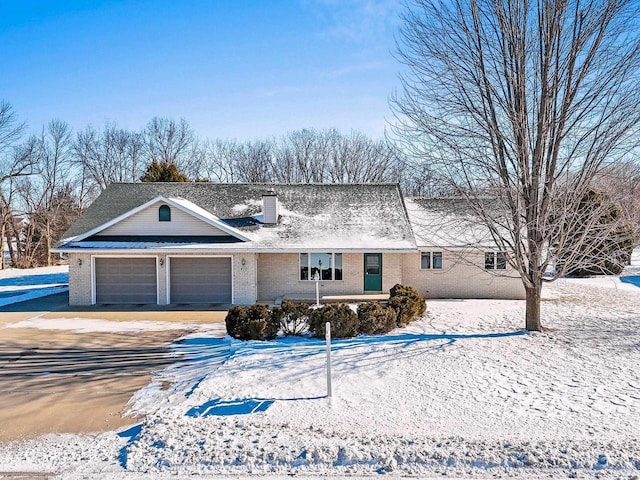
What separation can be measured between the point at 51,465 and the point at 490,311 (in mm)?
13216

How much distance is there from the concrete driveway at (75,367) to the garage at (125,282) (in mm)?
1716

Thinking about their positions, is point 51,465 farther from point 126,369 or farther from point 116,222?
point 116,222

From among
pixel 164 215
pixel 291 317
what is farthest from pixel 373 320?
pixel 164 215

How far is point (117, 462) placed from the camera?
512 centimetres

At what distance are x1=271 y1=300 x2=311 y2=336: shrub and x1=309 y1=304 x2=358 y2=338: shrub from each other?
322 mm

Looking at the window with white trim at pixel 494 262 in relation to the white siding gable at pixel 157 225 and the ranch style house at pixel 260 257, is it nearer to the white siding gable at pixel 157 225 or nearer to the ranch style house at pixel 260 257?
the ranch style house at pixel 260 257

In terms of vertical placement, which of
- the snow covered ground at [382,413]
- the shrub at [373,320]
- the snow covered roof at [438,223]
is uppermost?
the snow covered roof at [438,223]

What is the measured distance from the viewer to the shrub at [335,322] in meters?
10.8

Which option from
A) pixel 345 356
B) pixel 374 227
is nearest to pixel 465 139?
pixel 345 356

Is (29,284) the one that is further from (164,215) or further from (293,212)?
(293,212)

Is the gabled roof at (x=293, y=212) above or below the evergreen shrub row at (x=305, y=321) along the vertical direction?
above

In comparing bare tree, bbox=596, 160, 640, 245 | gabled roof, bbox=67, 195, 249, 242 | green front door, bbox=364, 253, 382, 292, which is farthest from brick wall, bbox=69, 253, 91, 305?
bare tree, bbox=596, 160, 640, 245

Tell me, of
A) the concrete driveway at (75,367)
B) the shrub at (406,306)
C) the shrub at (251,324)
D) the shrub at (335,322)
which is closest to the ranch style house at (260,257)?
the concrete driveway at (75,367)

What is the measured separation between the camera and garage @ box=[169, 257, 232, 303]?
55.1ft
